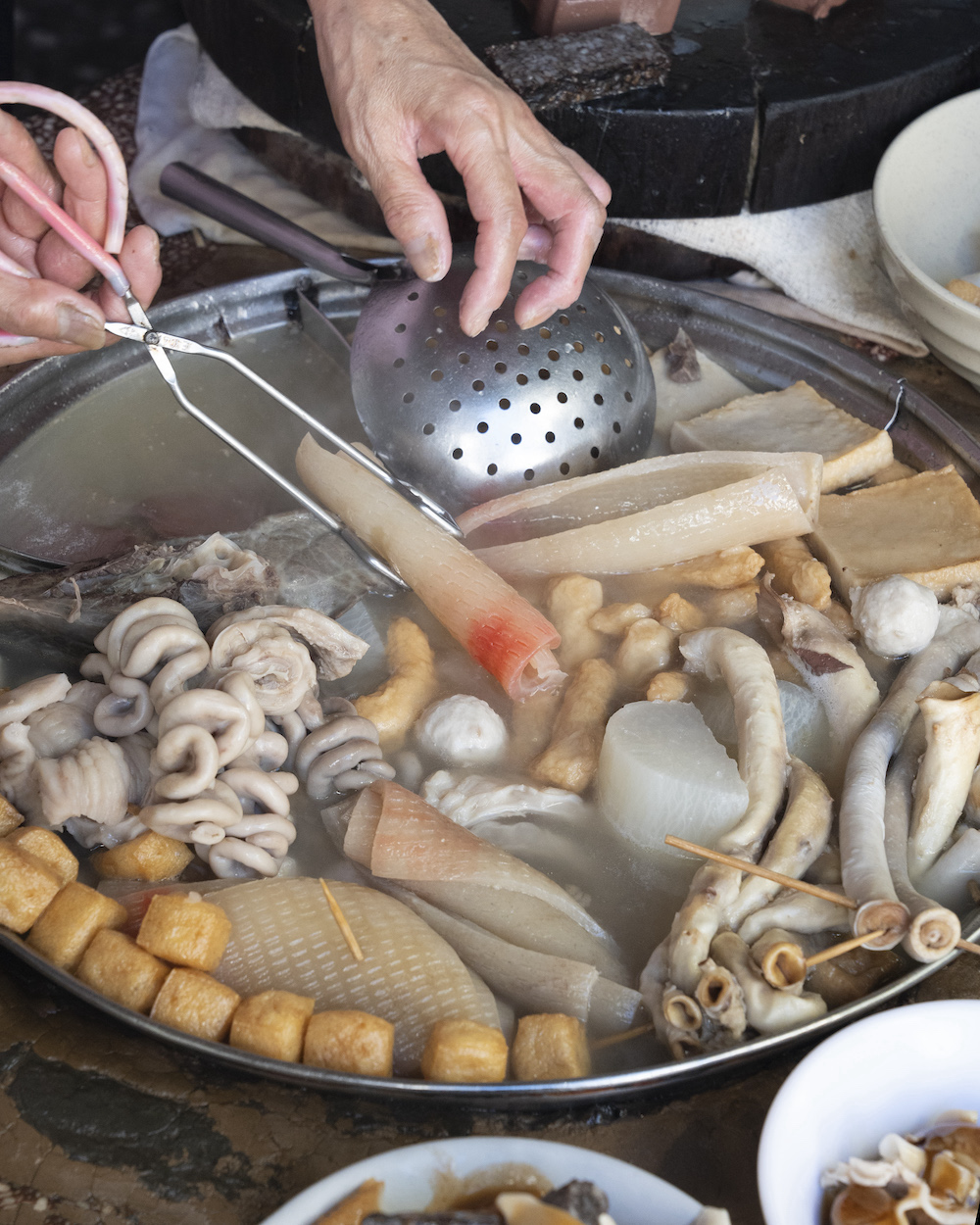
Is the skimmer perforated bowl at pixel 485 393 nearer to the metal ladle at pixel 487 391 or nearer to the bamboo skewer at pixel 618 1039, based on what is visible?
the metal ladle at pixel 487 391

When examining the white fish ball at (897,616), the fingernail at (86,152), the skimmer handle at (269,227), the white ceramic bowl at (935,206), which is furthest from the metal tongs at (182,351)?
the white ceramic bowl at (935,206)

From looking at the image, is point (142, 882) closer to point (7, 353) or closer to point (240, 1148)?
point (240, 1148)

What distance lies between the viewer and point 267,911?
1.59m

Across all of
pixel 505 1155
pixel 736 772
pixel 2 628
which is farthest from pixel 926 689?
pixel 2 628

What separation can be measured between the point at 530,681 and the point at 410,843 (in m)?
0.47

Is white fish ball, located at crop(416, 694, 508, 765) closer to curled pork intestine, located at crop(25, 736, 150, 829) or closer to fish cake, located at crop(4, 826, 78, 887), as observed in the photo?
curled pork intestine, located at crop(25, 736, 150, 829)

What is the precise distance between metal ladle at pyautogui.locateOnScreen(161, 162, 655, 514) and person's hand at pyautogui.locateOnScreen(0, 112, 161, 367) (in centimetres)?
53

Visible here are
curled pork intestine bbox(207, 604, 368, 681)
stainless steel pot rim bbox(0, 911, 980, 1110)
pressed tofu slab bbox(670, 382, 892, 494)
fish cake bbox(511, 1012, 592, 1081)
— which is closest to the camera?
stainless steel pot rim bbox(0, 911, 980, 1110)

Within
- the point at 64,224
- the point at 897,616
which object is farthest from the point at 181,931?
the point at 897,616

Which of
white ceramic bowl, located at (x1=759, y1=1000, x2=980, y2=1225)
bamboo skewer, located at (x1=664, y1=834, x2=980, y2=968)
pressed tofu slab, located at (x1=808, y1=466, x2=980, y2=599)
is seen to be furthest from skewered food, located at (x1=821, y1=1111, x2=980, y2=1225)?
pressed tofu slab, located at (x1=808, y1=466, x2=980, y2=599)

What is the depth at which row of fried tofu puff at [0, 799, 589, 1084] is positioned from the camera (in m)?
1.41

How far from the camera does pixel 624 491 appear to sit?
2244 millimetres

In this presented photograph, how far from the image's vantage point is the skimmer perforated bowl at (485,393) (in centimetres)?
224

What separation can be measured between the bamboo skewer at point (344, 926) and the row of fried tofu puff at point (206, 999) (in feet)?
0.32
